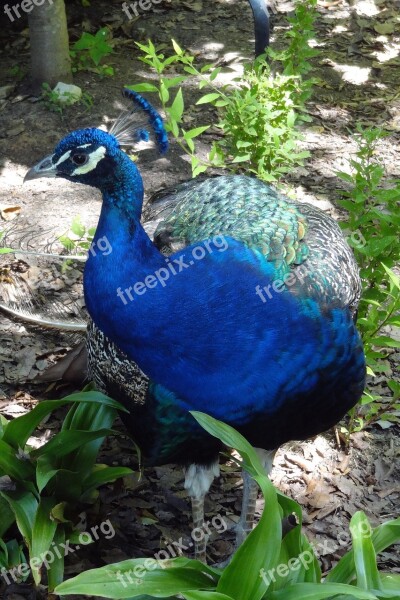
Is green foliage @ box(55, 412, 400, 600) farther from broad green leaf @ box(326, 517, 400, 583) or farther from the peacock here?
the peacock

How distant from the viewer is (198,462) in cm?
213

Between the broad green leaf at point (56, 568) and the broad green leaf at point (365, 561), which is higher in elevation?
the broad green leaf at point (365, 561)

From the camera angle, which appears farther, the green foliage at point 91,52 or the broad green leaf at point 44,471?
the green foliage at point 91,52

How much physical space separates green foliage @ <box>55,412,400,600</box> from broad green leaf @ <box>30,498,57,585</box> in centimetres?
23

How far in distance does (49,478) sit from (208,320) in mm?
582

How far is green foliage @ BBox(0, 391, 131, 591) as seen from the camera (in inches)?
79.4

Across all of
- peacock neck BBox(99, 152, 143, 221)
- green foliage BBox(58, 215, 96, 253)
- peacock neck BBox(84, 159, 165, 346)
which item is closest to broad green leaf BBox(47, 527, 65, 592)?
peacock neck BBox(84, 159, 165, 346)

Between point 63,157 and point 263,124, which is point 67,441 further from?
point 263,124

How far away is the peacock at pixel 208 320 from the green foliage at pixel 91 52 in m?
2.28

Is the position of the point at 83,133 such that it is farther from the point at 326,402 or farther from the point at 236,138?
the point at 236,138

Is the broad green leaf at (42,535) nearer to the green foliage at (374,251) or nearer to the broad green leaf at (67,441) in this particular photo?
the broad green leaf at (67,441)

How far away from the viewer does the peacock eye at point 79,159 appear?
181 centimetres

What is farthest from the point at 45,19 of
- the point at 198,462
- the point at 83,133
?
the point at 198,462

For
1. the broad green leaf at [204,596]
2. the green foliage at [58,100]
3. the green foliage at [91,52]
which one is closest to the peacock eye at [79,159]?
the broad green leaf at [204,596]
